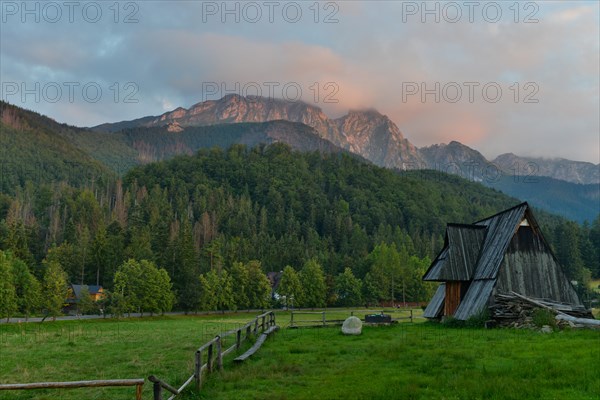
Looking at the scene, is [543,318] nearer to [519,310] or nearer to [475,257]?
[519,310]

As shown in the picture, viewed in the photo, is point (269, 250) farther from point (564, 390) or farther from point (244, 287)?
point (564, 390)

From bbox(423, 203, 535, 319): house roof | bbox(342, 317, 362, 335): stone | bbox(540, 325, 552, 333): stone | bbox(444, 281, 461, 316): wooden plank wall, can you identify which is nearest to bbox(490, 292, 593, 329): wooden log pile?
bbox(423, 203, 535, 319): house roof

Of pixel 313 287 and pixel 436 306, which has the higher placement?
pixel 436 306

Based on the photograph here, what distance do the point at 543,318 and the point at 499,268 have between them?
637 cm

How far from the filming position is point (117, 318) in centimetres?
7569

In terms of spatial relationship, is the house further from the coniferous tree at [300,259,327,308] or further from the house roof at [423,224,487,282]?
the house roof at [423,224,487,282]

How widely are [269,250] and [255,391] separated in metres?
138

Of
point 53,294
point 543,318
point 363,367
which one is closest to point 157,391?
point 363,367

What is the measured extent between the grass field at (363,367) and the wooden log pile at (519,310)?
9.08 ft

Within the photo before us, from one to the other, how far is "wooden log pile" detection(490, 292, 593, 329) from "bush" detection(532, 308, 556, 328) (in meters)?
0.29

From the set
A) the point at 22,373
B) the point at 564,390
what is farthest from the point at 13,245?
the point at 564,390

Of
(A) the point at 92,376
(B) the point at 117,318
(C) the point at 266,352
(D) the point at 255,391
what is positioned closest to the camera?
(D) the point at 255,391

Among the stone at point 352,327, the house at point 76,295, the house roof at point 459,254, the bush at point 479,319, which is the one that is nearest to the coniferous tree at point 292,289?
the house at point 76,295

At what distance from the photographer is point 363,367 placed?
19625 millimetres
